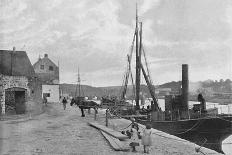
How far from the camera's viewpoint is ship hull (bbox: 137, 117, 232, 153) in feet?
90.0

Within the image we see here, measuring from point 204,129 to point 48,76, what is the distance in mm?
47337

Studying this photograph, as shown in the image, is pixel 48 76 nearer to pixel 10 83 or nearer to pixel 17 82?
pixel 17 82

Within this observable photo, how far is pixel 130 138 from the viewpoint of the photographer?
1555cm

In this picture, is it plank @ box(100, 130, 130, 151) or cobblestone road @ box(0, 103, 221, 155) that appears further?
plank @ box(100, 130, 130, 151)

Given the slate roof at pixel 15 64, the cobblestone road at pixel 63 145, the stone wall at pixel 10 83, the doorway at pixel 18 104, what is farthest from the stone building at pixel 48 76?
the cobblestone road at pixel 63 145

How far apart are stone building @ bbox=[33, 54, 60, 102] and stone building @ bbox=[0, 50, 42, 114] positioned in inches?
1342

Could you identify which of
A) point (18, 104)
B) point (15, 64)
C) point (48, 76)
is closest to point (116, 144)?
point (18, 104)

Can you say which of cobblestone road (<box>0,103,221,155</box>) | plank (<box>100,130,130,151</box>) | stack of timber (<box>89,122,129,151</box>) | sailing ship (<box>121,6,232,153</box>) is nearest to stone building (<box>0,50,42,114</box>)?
sailing ship (<box>121,6,232,153</box>)

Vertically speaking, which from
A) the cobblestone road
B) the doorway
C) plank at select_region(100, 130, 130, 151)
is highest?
the doorway

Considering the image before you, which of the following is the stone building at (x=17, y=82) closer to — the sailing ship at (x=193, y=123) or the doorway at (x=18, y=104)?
the doorway at (x=18, y=104)

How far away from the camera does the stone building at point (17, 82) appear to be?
29656 millimetres

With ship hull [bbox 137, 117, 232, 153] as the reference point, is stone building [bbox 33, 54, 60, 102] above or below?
above

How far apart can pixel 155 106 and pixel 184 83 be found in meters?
5.63

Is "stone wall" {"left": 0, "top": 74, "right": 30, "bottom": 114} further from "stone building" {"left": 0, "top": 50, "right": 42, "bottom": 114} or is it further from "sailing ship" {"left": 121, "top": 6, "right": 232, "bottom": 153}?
"sailing ship" {"left": 121, "top": 6, "right": 232, "bottom": 153}
